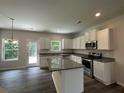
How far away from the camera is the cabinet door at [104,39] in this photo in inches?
141

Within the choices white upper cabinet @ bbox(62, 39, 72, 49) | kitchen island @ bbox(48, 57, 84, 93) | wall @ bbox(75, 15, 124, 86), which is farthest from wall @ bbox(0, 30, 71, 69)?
wall @ bbox(75, 15, 124, 86)

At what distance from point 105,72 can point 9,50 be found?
231 inches

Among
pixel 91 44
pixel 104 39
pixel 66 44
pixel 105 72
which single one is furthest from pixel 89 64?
pixel 66 44

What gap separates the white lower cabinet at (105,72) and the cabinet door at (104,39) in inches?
29.1

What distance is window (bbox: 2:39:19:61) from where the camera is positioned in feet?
19.2

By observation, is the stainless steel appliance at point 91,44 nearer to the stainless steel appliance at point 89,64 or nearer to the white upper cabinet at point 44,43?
the stainless steel appliance at point 89,64

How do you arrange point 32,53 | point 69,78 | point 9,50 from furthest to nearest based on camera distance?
point 32,53, point 9,50, point 69,78

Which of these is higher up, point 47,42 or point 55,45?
point 47,42

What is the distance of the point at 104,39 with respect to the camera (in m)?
3.74

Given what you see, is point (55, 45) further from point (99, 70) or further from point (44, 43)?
point (99, 70)

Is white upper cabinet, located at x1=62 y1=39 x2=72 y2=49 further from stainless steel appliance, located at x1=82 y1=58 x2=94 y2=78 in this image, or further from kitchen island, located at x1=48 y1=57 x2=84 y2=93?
kitchen island, located at x1=48 y1=57 x2=84 y2=93

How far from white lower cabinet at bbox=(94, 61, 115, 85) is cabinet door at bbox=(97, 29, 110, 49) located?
0.74m

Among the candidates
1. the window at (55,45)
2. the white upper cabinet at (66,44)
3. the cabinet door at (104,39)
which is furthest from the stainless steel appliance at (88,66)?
the window at (55,45)

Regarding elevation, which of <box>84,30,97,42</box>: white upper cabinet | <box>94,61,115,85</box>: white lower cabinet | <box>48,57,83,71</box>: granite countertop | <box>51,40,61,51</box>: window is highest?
<box>84,30,97,42</box>: white upper cabinet
